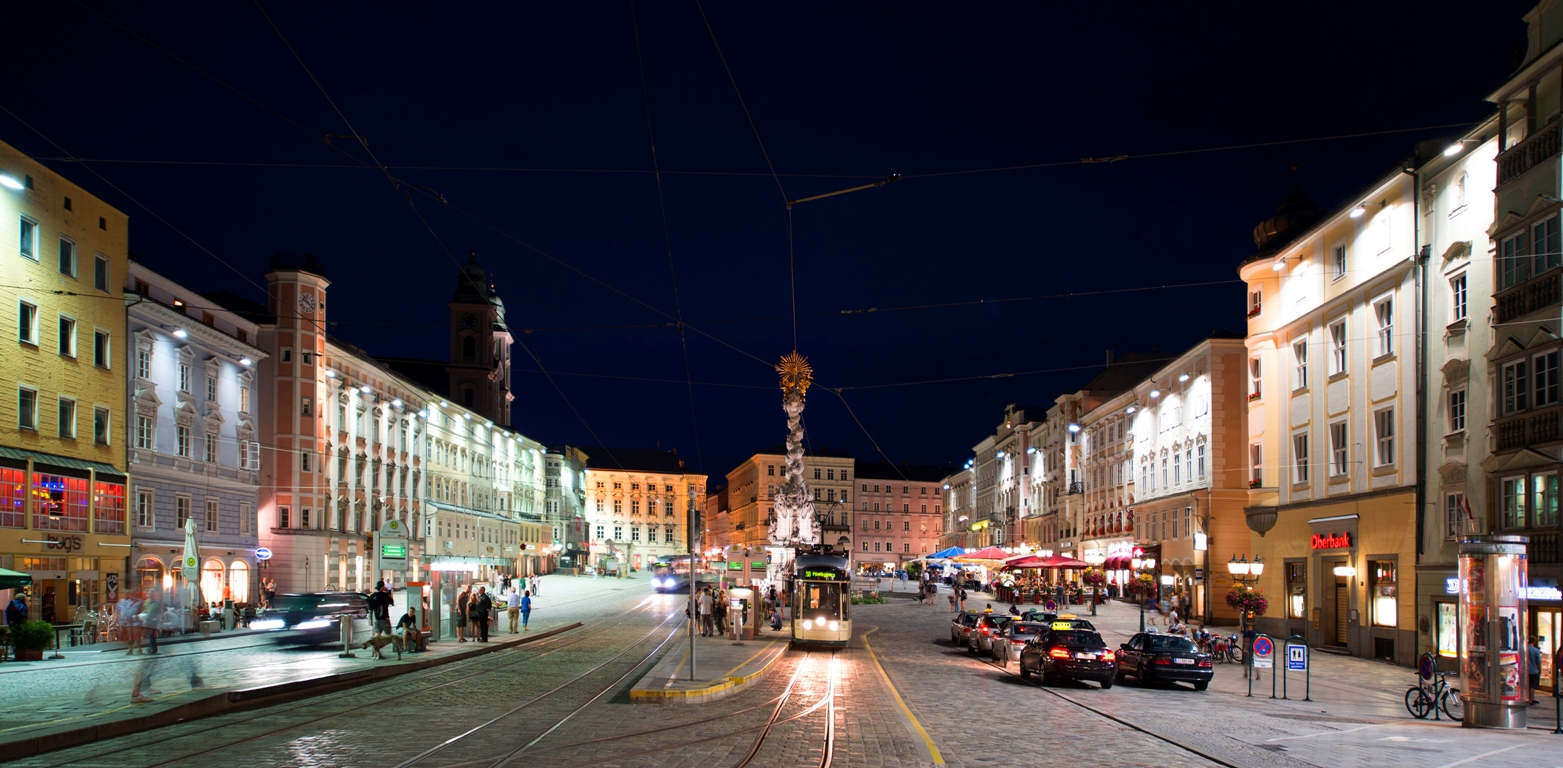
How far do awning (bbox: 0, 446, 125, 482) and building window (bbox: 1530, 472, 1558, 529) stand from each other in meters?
38.9

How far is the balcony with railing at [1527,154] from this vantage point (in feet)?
78.9

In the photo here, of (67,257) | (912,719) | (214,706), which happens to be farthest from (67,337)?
(912,719)

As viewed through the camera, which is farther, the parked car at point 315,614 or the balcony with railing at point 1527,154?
the parked car at point 315,614

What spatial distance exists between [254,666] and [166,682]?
164 inches

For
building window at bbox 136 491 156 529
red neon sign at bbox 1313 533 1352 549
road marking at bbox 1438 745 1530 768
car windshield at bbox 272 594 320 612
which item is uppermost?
building window at bbox 136 491 156 529

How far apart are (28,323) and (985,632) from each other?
3009 centimetres

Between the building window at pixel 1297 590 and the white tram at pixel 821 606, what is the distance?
48.3 ft

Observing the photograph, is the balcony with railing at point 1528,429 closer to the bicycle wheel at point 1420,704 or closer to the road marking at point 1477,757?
the bicycle wheel at point 1420,704

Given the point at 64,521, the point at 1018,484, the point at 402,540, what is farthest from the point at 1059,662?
the point at 1018,484

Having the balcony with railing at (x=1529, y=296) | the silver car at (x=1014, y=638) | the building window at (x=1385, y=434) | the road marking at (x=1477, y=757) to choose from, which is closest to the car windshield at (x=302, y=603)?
the silver car at (x=1014, y=638)

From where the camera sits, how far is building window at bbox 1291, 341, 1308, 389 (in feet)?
122

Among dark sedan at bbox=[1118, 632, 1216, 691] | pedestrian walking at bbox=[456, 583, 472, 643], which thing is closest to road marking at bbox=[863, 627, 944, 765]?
dark sedan at bbox=[1118, 632, 1216, 691]

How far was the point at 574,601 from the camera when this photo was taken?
71500 millimetres

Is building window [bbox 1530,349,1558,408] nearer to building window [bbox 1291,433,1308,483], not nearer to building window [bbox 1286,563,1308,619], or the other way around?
building window [bbox 1291,433,1308,483]
